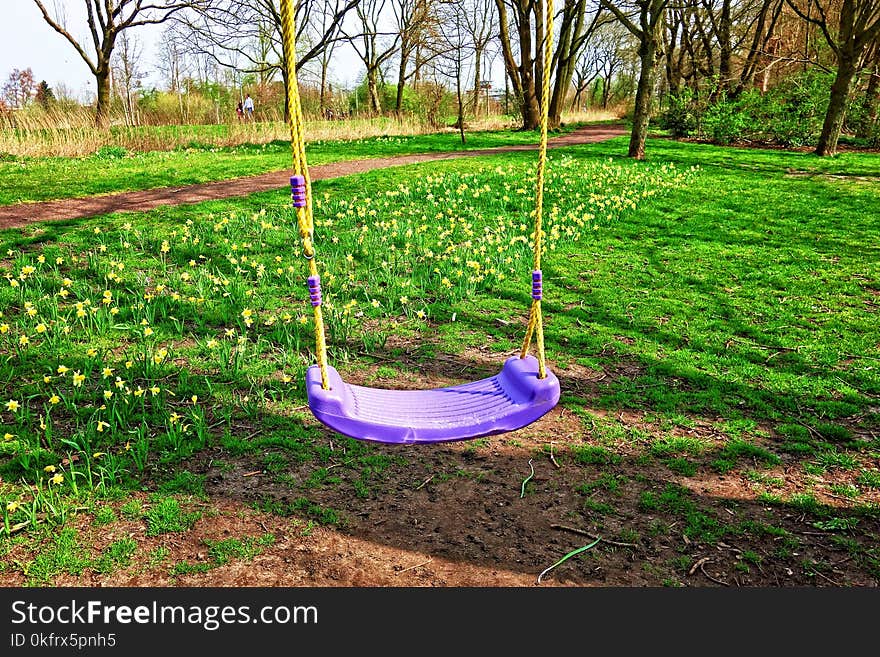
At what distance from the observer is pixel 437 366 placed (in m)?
4.67

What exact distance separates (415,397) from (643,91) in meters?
12.4

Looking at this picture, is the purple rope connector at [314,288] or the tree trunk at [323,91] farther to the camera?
the tree trunk at [323,91]

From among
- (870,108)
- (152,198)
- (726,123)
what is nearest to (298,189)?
(152,198)

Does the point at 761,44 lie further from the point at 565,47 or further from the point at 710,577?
the point at 710,577

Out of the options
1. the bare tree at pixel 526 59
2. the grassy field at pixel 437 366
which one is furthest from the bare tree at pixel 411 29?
the grassy field at pixel 437 366

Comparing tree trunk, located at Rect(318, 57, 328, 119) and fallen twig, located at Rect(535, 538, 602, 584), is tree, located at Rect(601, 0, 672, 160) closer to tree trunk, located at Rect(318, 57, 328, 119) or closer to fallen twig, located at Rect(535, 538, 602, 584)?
fallen twig, located at Rect(535, 538, 602, 584)

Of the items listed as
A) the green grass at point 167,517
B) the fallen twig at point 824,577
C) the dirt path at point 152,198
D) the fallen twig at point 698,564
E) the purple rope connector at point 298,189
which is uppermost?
the purple rope connector at point 298,189

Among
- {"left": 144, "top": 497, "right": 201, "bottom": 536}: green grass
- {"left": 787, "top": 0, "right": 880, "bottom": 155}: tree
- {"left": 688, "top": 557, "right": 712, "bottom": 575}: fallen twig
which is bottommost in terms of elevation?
{"left": 688, "top": 557, "right": 712, "bottom": 575}: fallen twig

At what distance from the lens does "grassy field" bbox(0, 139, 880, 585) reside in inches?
117

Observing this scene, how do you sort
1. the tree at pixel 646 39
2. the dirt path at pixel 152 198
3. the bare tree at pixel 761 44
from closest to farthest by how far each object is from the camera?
the dirt path at pixel 152 198 → the tree at pixel 646 39 → the bare tree at pixel 761 44

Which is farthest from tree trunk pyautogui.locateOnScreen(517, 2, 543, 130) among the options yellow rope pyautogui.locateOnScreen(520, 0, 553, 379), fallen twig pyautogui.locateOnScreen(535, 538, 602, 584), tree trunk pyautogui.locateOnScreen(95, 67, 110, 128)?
fallen twig pyautogui.locateOnScreen(535, 538, 602, 584)

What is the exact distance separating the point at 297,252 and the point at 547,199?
13.8 ft

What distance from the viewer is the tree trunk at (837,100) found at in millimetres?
14086

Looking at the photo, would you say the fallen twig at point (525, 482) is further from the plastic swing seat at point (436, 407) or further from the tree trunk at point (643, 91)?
the tree trunk at point (643, 91)
